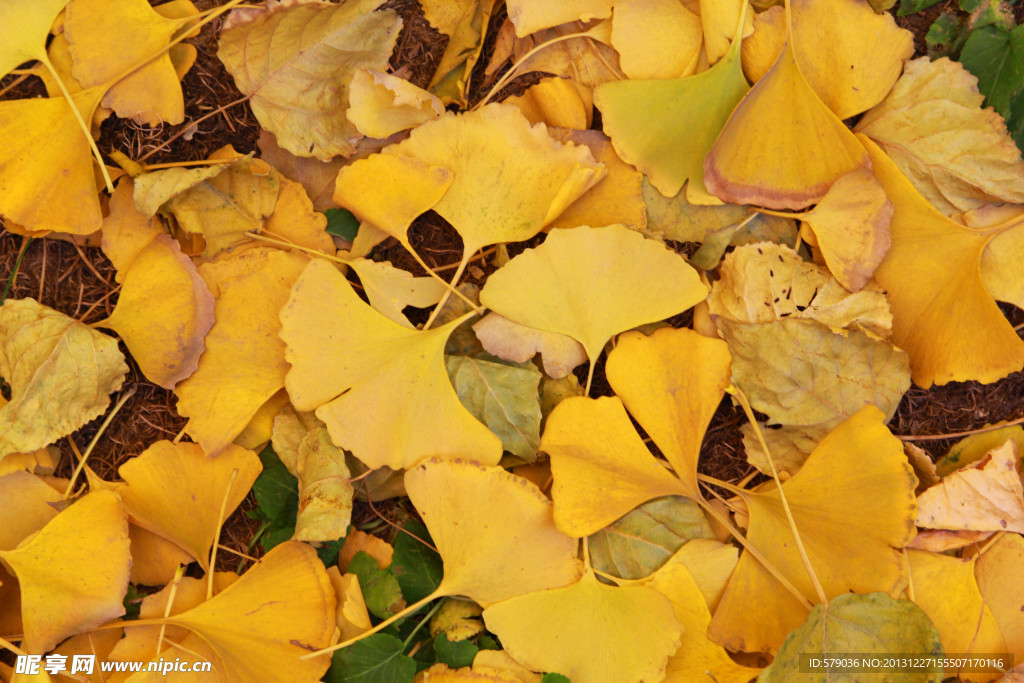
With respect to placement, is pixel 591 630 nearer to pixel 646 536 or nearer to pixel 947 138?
pixel 646 536

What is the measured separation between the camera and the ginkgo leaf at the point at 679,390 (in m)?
0.78

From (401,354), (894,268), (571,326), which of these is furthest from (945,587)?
(401,354)

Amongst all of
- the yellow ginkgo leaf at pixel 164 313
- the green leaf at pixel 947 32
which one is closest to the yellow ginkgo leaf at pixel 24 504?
the yellow ginkgo leaf at pixel 164 313

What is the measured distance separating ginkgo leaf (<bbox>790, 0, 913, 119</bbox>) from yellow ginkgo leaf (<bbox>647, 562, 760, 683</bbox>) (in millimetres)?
554

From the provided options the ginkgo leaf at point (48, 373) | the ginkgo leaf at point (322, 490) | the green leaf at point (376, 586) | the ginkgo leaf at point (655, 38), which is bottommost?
the green leaf at point (376, 586)

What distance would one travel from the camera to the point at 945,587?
2.56 ft

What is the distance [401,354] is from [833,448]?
0.48 metres

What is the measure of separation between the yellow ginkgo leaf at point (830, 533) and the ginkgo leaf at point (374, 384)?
31 cm

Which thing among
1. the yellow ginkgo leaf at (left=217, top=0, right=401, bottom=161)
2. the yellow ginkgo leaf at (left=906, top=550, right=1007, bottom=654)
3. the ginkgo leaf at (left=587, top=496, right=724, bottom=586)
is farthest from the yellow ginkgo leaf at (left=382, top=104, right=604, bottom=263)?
the yellow ginkgo leaf at (left=906, top=550, right=1007, bottom=654)

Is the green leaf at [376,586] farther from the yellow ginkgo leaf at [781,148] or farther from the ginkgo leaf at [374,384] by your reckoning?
the yellow ginkgo leaf at [781,148]

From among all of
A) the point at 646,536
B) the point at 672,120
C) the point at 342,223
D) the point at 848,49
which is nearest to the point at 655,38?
the point at 672,120

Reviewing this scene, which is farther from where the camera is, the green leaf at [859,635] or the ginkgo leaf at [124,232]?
the ginkgo leaf at [124,232]

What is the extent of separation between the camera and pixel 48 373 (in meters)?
0.79

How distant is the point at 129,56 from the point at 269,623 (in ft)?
2.17
